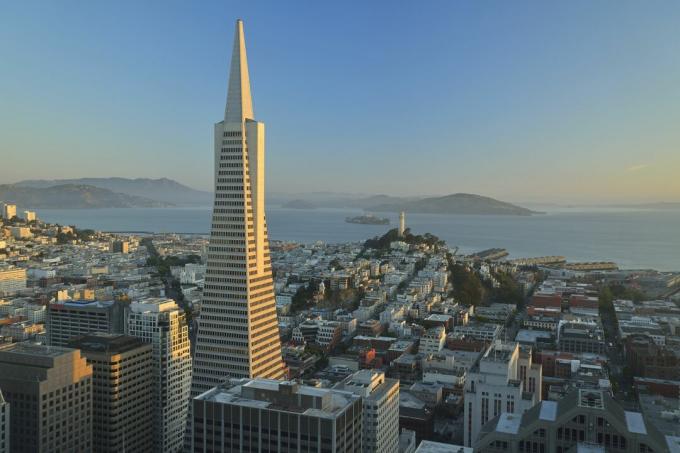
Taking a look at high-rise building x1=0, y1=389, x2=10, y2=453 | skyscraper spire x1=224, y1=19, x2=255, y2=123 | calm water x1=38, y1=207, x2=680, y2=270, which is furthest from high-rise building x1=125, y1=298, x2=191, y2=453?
calm water x1=38, y1=207, x2=680, y2=270

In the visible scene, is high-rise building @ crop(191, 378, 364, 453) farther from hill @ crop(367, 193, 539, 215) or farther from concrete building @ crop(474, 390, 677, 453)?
hill @ crop(367, 193, 539, 215)

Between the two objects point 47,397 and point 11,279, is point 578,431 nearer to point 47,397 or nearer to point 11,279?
point 47,397

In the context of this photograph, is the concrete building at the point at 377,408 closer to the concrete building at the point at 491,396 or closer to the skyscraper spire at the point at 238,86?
the concrete building at the point at 491,396

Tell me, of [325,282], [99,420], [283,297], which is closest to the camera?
[99,420]

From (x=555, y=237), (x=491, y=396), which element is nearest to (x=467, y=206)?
(x=555, y=237)

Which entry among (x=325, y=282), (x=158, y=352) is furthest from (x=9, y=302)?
(x=158, y=352)

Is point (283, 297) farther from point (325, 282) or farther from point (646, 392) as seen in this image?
point (646, 392)

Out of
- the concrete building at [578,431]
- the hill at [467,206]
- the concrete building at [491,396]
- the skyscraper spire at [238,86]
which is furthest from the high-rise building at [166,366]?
the hill at [467,206]
